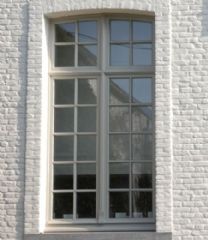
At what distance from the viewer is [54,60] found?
11414 millimetres

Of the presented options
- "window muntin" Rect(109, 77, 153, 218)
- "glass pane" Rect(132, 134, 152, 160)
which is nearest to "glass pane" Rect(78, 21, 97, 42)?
"window muntin" Rect(109, 77, 153, 218)

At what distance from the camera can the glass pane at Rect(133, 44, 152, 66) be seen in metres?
11.2

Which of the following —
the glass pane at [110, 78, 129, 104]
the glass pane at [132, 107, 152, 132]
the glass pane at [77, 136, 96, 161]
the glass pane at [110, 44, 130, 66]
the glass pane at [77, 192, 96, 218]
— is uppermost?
the glass pane at [110, 44, 130, 66]

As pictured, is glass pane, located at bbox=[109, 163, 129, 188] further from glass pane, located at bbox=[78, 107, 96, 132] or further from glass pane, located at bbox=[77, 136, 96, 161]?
glass pane, located at bbox=[78, 107, 96, 132]

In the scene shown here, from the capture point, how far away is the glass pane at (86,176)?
11.0 m

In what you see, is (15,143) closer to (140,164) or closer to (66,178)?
(66,178)

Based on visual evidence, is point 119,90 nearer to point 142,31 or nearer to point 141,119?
point 141,119

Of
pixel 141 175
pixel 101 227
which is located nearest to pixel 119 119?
pixel 141 175

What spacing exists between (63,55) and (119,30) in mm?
959

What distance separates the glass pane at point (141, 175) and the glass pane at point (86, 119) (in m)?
0.88

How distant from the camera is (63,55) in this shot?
11.5 m

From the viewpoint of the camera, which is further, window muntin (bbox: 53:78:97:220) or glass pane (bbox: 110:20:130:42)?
glass pane (bbox: 110:20:130:42)

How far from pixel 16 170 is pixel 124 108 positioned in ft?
6.16

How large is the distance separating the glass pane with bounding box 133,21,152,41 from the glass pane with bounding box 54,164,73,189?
2222mm
